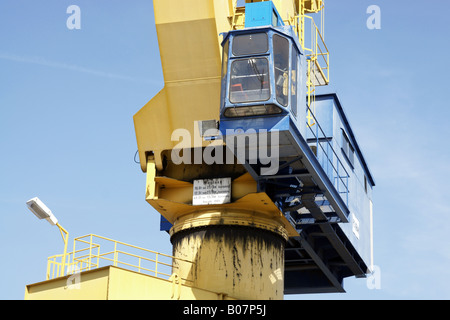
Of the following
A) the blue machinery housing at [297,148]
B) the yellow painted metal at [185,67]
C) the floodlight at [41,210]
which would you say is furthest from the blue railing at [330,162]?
the floodlight at [41,210]

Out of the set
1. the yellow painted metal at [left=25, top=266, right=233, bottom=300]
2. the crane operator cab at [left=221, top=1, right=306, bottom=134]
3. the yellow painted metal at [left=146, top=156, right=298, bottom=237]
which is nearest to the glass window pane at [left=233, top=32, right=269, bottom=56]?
the crane operator cab at [left=221, top=1, right=306, bottom=134]

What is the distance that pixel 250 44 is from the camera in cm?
2283

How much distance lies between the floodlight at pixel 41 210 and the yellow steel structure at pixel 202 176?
4013mm

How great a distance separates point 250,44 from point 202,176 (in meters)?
4.85

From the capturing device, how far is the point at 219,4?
24.1m

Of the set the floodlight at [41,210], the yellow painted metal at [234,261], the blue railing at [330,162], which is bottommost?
the yellow painted metal at [234,261]

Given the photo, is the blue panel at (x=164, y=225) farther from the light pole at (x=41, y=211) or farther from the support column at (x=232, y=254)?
the light pole at (x=41, y=211)

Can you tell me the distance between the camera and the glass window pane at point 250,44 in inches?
893

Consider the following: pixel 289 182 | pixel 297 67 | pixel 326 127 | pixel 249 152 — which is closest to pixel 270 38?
pixel 297 67

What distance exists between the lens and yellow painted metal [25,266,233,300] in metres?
21.0

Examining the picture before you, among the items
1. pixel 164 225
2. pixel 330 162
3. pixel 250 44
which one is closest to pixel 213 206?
pixel 164 225

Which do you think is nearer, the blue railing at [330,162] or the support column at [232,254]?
the support column at [232,254]

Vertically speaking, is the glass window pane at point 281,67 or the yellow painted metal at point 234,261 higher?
the glass window pane at point 281,67
